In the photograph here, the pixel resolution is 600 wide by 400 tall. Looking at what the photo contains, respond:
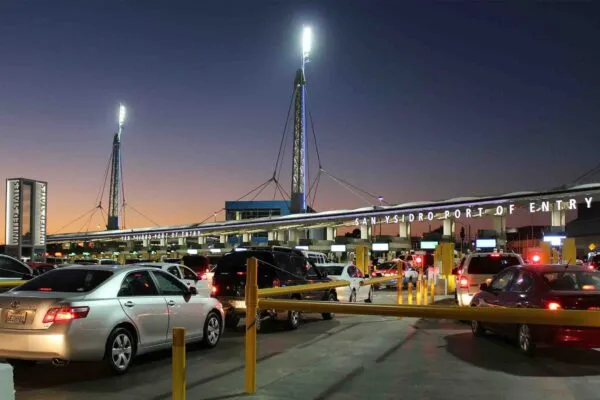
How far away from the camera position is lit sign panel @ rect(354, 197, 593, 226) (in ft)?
245

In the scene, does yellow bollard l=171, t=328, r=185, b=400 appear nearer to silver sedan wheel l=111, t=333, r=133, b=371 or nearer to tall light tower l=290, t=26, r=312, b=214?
silver sedan wheel l=111, t=333, r=133, b=371

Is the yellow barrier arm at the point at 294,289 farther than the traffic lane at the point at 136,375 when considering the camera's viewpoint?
Yes

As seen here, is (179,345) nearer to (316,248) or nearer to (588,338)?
(588,338)

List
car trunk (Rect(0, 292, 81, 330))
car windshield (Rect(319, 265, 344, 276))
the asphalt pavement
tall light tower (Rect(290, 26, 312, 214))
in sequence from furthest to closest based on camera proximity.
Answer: tall light tower (Rect(290, 26, 312, 214)), car windshield (Rect(319, 265, 344, 276)), car trunk (Rect(0, 292, 81, 330)), the asphalt pavement

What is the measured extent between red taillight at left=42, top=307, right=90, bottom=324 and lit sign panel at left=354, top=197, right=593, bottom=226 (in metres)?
67.5

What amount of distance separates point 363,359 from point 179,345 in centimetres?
533

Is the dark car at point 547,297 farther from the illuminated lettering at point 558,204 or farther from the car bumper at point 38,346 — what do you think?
the illuminated lettering at point 558,204

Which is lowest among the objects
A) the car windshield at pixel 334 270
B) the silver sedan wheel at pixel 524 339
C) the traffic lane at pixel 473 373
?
the traffic lane at pixel 473 373

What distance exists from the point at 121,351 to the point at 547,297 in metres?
6.60

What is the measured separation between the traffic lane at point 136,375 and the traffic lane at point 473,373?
2.05 meters

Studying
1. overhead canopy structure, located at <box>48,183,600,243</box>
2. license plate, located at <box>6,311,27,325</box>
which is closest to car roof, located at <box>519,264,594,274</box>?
license plate, located at <box>6,311,27,325</box>

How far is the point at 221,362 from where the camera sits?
10.3m

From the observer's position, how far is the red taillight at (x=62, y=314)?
341 inches

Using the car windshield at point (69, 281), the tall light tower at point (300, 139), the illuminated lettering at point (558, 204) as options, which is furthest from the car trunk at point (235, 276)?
the tall light tower at point (300, 139)
